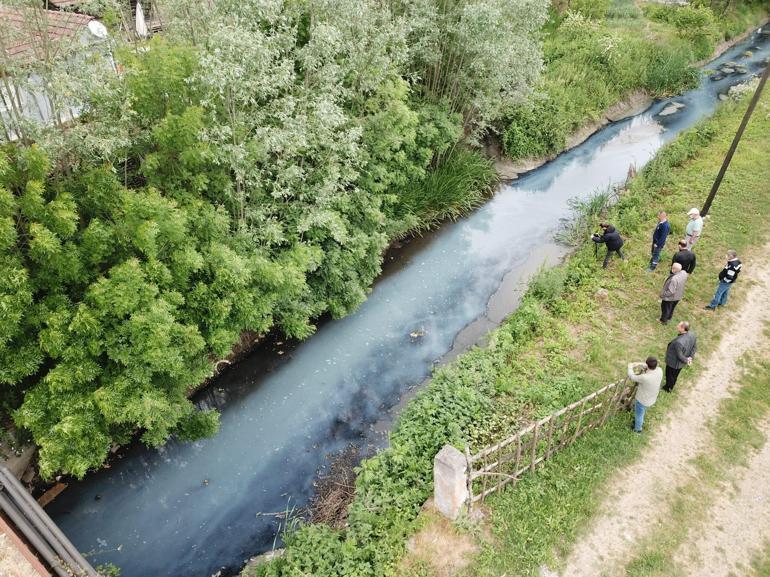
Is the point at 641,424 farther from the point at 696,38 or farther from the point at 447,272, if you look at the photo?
the point at 696,38

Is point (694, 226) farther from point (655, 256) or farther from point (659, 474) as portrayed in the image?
point (659, 474)

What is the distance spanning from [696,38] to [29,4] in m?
36.3

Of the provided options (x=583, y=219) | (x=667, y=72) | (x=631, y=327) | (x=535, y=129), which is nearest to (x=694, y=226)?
(x=631, y=327)

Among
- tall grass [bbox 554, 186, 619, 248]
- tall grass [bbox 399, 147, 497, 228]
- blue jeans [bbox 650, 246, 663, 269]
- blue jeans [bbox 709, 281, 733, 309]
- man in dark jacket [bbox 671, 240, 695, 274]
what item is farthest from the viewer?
tall grass [bbox 399, 147, 497, 228]

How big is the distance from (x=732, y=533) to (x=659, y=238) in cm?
779

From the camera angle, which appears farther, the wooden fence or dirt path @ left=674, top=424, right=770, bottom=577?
the wooden fence

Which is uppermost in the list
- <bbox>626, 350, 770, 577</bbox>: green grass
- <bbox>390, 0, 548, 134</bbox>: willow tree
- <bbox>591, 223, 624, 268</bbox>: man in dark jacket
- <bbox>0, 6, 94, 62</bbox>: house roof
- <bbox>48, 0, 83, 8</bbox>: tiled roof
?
<bbox>48, 0, 83, 8</bbox>: tiled roof

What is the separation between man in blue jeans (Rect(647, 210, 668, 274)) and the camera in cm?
1355

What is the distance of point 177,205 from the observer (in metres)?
10.5

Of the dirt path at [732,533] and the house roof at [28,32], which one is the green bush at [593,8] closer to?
the house roof at [28,32]

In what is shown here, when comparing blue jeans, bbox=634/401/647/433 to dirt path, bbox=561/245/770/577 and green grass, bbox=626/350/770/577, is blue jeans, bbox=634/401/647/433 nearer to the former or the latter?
dirt path, bbox=561/245/770/577

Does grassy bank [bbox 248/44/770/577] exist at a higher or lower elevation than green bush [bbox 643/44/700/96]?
lower

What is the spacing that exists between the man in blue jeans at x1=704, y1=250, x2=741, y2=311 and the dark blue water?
5.87 metres

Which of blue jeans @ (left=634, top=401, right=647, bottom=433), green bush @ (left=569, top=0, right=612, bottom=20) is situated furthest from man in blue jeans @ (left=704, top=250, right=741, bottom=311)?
green bush @ (left=569, top=0, right=612, bottom=20)
